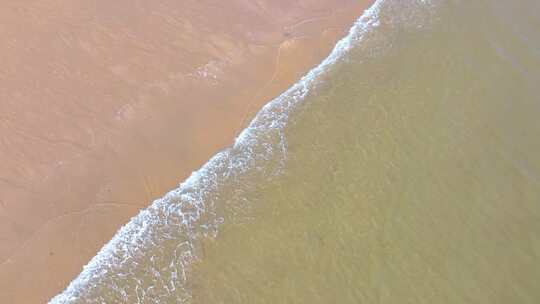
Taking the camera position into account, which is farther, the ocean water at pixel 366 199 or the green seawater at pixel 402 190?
the green seawater at pixel 402 190

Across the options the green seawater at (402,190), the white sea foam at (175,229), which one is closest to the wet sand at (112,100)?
the white sea foam at (175,229)

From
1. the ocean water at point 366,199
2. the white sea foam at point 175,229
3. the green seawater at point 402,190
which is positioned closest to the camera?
the white sea foam at point 175,229

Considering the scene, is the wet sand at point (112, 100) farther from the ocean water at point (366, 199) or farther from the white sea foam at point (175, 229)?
the ocean water at point (366, 199)

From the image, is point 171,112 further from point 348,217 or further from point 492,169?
point 492,169

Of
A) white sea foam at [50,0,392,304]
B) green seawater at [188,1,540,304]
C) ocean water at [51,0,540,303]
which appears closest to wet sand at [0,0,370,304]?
white sea foam at [50,0,392,304]

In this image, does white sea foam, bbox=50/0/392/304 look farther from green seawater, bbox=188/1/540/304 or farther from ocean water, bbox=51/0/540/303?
green seawater, bbox=188/1/540/304

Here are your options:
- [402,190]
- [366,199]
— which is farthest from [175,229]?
[402,190]
